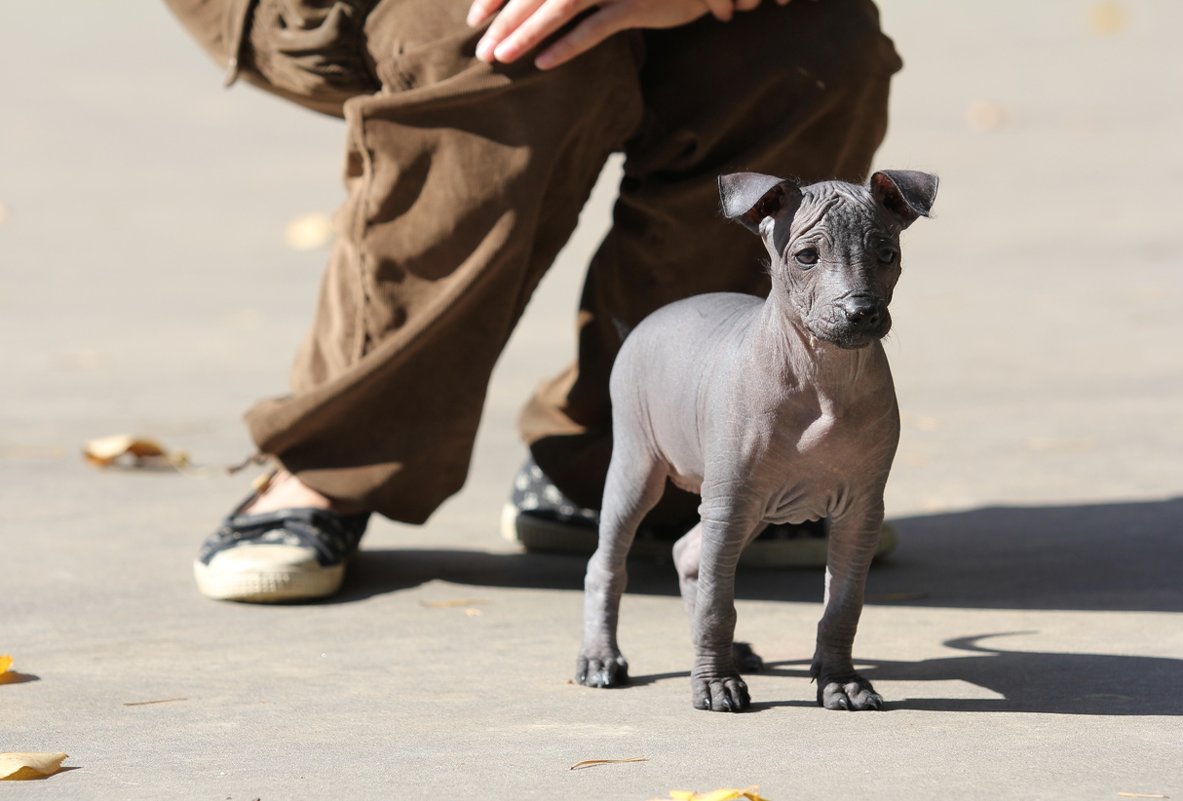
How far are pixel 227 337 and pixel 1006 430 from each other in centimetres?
348

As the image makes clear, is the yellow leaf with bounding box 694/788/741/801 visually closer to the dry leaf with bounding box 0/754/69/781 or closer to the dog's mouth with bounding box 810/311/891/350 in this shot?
the dog's mouth with bounding box 810/311/891/350

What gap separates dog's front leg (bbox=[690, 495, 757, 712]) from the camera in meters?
3.30

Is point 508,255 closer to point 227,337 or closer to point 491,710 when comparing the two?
point 491,710

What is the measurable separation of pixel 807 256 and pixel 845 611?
0.73 meters

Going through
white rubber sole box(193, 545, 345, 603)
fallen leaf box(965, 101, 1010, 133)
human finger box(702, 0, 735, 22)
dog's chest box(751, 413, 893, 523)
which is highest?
fallen leaf box(965, 101, 1010, 133)

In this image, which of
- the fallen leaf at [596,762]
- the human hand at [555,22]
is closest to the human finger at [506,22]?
the human hand at [555,22]

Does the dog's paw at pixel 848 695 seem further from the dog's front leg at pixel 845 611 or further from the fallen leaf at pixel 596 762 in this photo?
the fallen leaf at pixel 596 762

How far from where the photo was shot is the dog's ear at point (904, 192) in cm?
310

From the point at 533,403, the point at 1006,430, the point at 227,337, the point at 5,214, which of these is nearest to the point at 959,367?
the point at 1006,430

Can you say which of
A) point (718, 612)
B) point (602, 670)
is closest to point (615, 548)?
point (602, 670)

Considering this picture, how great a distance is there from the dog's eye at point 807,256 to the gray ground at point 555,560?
2.78 ft

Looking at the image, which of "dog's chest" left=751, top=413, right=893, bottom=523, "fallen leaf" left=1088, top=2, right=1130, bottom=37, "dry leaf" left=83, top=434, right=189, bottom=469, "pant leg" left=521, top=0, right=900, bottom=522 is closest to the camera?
"dog's chest" left=751, top=413, right=893, bottom=523

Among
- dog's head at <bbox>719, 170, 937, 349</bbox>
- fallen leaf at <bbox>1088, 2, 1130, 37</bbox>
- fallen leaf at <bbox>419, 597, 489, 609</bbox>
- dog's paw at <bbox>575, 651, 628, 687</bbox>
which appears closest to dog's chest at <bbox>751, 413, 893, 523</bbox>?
dog's head at <bbox>719, 170, 937, 349</bbox>

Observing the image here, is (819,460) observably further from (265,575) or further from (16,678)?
(16,678)
